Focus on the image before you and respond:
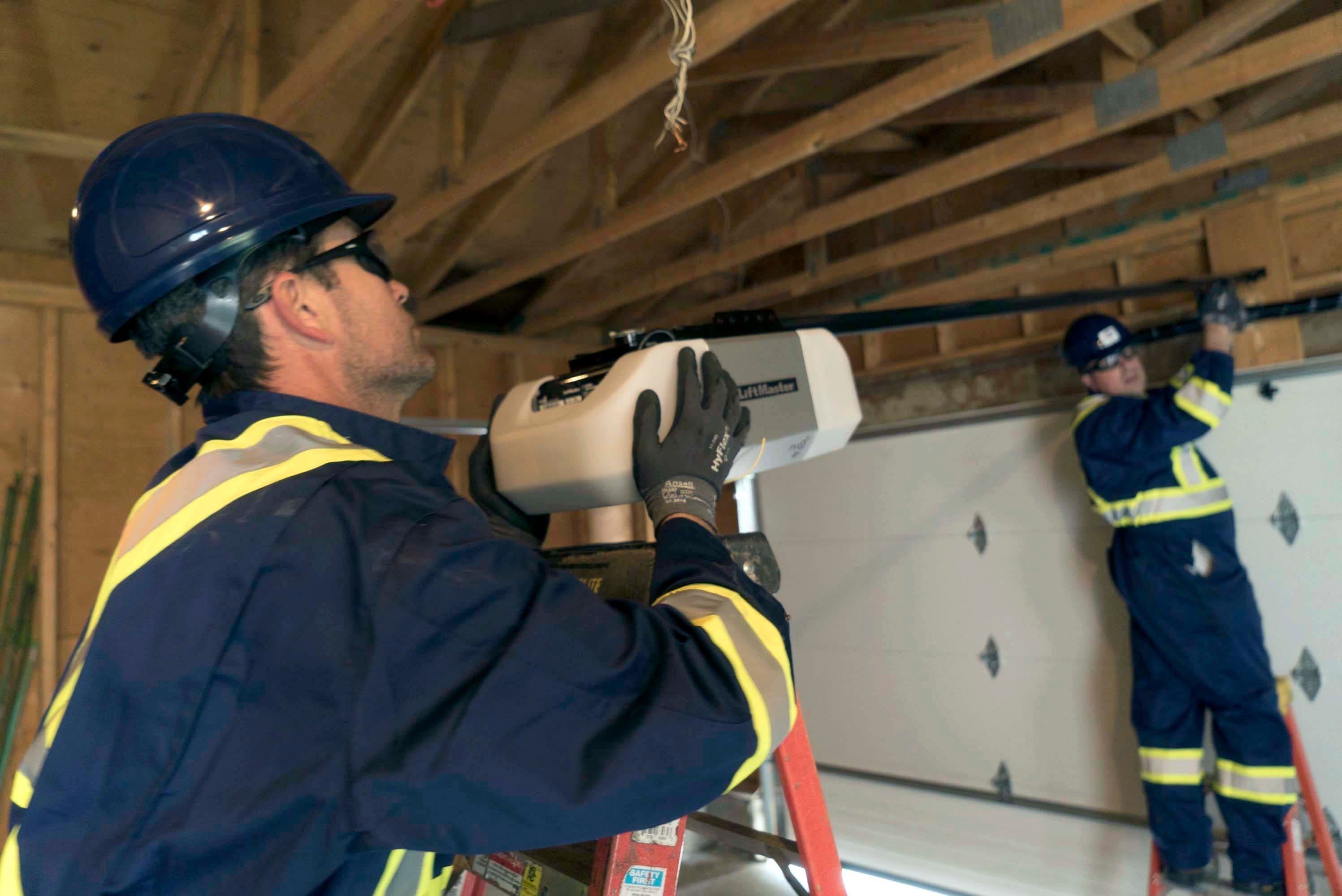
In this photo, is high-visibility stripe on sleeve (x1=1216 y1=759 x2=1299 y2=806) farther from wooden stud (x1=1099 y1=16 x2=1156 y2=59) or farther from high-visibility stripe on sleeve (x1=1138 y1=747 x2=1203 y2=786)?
wooden stud (x1=1099 y1=16 x2=1156 y2=59)

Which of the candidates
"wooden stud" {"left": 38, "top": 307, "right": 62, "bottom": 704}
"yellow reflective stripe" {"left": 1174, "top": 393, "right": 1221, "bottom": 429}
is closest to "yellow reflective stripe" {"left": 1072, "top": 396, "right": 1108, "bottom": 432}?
"yellow reflective stripe" {"left": 1174, "top": 393, "right": 1221, "bottom": 429}

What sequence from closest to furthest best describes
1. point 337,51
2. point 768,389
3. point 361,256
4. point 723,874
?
point 361,256 < point 768,389 < point 337,51 < point 723,874

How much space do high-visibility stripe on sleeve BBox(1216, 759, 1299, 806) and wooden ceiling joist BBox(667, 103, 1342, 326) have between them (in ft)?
5.95

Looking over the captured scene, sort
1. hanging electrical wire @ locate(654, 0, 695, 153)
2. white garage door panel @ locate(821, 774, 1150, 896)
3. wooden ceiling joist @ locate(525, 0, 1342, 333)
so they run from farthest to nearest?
1. white garage door panel @ locate(821, 774, 1150, 896)
2. wooden ceiling joist @ locate(525, 0, 1342, 333)
3. hanging electrical wire @ locate(654, 0, 695, 153)

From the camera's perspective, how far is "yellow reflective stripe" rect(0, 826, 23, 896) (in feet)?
2.16

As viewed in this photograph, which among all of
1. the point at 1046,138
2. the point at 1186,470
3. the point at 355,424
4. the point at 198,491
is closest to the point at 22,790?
the point at 198,491

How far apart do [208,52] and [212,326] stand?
230cm

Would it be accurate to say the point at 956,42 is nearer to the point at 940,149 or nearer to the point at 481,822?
the point at 940,149

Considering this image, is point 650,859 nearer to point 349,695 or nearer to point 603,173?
point 349,695

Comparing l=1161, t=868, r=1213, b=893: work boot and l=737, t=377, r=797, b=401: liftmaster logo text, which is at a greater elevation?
l=737, t=377, r=797, b=401: liftmaster logo text

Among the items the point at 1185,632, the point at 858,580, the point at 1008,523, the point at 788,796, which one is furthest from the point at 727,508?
the point at 788,796

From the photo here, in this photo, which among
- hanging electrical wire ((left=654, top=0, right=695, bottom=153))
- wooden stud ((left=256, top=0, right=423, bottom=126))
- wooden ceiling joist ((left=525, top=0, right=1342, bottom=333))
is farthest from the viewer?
wooden ceiling joist ((left=525, top=0, right=1342, bottom=333))

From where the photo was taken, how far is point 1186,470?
262 cm

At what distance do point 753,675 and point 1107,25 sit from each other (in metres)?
2.25
